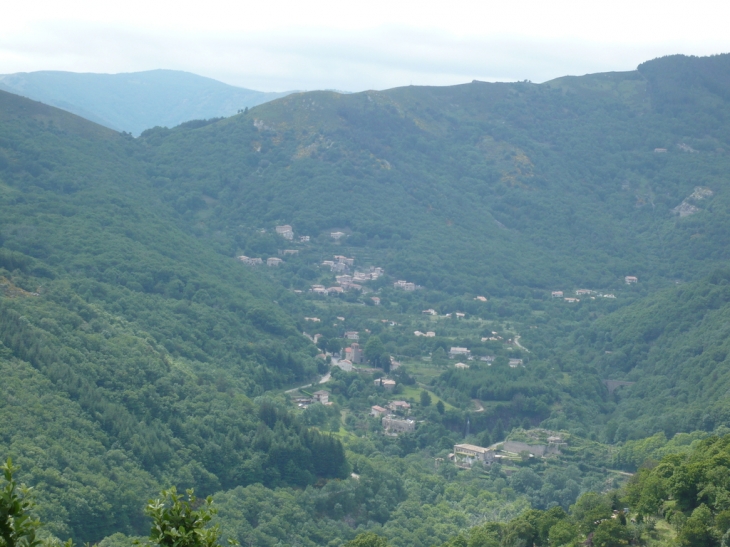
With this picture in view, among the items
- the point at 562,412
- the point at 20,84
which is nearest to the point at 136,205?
the point at 562,412

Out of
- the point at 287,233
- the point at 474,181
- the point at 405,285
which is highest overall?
the point at 474,181

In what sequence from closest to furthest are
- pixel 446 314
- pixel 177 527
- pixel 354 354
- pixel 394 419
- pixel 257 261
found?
pixel 177 527 → pixel 394 419 → pixel 354 354 → pixel 446 314 → pixel 257 261

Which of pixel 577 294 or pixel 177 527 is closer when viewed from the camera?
pixel 177 527

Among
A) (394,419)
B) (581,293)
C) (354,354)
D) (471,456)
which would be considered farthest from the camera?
(581,293)

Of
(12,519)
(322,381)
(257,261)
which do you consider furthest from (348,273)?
(12,519)

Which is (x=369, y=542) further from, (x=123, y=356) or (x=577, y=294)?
(x=577, y=294)

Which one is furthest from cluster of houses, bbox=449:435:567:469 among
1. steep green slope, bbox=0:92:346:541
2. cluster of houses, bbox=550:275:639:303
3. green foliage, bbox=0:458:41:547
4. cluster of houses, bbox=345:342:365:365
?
green foliage, bbox=0:458:41:547

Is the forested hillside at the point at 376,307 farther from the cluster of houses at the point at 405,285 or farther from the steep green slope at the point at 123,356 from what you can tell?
the cluster of houses at the point at 405,285
